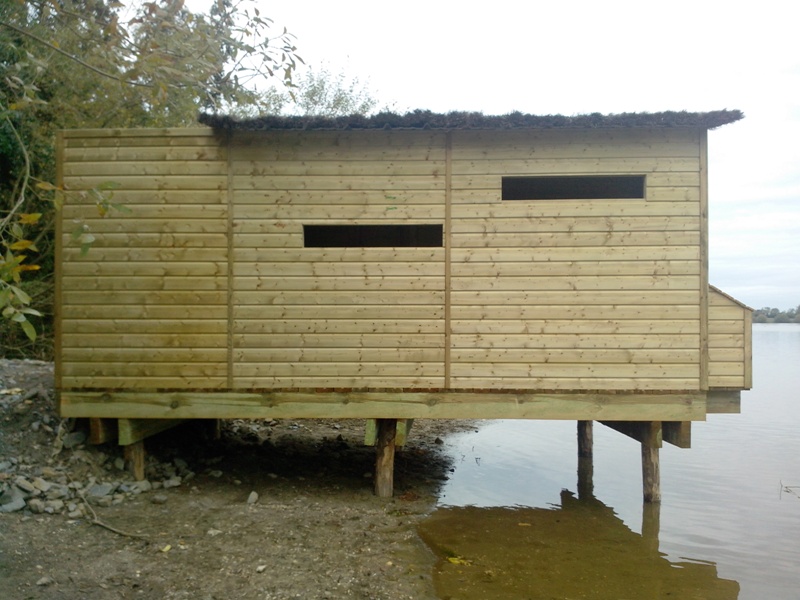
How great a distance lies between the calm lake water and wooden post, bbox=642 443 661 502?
0.19 meters

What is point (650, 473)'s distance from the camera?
10.0 m

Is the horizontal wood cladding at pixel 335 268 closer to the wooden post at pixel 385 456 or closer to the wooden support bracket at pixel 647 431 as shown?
the wooden post at pixel 385 456

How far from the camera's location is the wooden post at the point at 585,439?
532 inches

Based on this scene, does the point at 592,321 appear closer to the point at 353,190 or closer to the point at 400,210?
the point at 400,210

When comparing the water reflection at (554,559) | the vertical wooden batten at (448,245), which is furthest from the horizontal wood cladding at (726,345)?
the vertical wooden batten at (448,245)

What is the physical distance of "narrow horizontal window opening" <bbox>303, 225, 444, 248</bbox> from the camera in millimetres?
10859

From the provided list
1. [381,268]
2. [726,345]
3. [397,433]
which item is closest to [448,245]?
[381,268]

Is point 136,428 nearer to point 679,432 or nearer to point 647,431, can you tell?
point 647,431

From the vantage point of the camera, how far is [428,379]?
8.80 metres

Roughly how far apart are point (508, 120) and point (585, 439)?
25.0ft

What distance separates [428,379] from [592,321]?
2279mm

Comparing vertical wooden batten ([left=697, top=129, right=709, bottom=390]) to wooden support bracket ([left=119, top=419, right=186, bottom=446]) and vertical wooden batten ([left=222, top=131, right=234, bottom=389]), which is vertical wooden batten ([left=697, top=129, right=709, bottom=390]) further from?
wooden support bracket ([left=119, top=419, right=186, bottom=446])

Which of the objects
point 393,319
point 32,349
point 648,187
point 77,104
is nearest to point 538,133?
point 648,187

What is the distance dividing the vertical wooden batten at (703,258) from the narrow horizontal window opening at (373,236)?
390 centimetres
